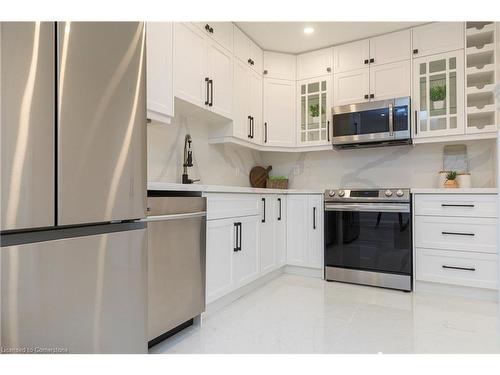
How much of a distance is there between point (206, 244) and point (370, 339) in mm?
1176

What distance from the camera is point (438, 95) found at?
2938mm

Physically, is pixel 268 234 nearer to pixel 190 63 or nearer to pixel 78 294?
pixel 190 63

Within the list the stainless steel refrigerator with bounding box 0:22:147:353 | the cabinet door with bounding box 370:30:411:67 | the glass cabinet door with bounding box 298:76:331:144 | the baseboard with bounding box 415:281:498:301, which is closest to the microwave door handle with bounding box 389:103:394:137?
the cabinet door with bounding box 370:30:411:67

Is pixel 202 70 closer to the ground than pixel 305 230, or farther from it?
farther from it

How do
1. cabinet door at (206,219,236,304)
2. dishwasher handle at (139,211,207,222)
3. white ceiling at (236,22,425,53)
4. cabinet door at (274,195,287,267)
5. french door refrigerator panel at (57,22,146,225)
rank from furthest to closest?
cabinet door at (274,195,287,267) < white ceiling at (236,22,425,53) < cabinet door at (206,219,236,304) < dishwasher handle at (139,211,207,222) < french door refrigerator panel at (57,22,146,225)

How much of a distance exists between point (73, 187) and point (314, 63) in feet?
11.0

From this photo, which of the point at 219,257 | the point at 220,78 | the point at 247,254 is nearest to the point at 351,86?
the point at 220,78

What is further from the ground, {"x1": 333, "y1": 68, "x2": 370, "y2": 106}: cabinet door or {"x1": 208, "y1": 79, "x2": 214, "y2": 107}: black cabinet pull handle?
{"x1": 333, "y1": 68, "x2": 370, "y2": 106}: cabinet door

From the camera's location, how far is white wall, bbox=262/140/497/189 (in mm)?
3000

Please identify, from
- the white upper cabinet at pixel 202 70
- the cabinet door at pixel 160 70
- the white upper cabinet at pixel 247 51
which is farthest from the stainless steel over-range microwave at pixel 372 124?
the cabinet door at pixel 160 70

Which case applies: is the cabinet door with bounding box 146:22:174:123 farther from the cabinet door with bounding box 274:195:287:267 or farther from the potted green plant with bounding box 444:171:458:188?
the potted green plant with bounding box 444:171:458:188

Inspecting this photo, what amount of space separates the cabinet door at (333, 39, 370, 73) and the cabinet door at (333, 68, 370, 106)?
2.4 inches

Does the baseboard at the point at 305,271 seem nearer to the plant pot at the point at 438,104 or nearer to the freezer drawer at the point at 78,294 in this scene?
the plant pot at the point at 438,104
